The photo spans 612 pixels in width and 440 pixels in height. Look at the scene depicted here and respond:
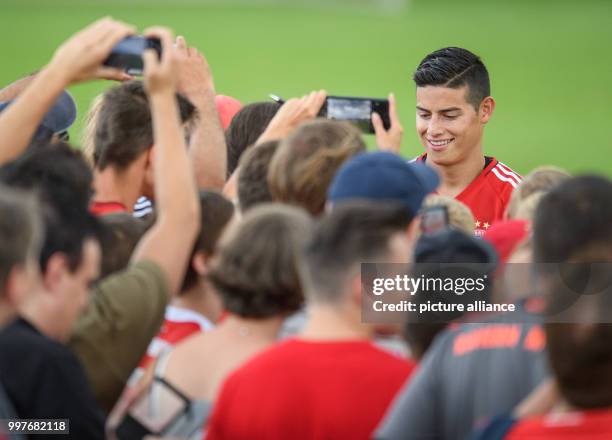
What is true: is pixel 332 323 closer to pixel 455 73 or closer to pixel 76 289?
pixel 76 289

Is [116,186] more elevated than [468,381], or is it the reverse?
[468,381]

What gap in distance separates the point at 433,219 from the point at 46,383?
1.26 meters

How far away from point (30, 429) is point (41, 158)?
2.47 ft

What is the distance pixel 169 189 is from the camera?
11.0 ft

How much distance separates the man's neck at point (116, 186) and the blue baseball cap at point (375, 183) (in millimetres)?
1195

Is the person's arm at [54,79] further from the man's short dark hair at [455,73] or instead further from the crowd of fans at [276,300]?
the man's short dark hair at [455,73]

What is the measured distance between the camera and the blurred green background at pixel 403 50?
14953 mm

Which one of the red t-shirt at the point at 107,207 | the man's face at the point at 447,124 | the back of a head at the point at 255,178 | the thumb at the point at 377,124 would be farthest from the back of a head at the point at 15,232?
the man's face at the point at 447,124

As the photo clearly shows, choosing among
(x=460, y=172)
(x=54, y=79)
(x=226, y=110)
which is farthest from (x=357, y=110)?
(x=226, y=110)

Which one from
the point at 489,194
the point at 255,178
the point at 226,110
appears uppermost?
the point at 255,178

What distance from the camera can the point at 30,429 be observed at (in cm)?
282

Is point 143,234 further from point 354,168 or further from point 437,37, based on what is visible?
point 437,37

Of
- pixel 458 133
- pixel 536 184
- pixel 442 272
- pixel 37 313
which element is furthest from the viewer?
pixel 458 133

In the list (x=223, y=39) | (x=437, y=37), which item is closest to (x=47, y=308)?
(x=437, y=37)
